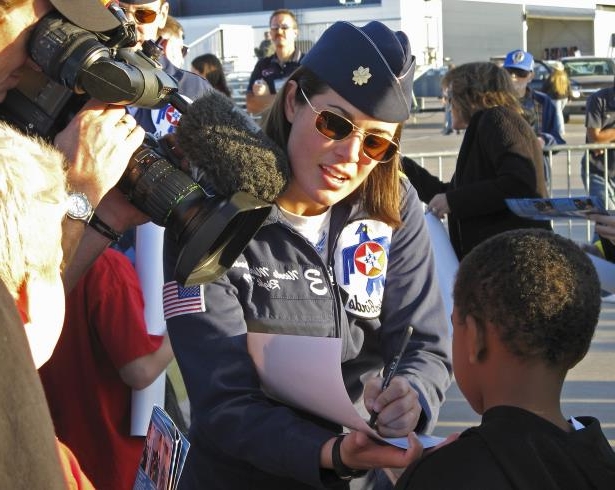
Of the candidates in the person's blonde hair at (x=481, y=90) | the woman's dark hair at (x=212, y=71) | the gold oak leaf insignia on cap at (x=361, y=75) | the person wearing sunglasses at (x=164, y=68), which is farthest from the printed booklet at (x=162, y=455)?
the woman's dark hair at (x=212, y=71)

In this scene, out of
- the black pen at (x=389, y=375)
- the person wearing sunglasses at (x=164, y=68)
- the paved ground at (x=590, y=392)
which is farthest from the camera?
the paved ground at (x=590, y=392)

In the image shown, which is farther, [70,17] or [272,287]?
[272,287]

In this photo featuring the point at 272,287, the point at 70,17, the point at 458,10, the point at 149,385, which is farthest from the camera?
the point at 458,10

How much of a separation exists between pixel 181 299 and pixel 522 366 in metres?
0.77

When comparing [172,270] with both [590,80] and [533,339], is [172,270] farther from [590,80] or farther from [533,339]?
[590,80]

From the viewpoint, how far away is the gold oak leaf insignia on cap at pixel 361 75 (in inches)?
92.0

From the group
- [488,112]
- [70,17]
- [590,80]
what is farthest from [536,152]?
[590,80]

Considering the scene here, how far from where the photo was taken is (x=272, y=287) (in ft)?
7.50

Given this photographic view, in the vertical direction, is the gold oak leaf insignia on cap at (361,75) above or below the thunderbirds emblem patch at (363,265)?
above

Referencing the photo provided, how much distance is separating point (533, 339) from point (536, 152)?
3691 mm

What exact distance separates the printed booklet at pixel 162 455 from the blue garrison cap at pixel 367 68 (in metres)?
0.91

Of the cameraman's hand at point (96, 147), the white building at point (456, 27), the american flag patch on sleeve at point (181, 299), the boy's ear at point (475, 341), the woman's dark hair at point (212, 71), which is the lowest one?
the white building at point (456, 27)

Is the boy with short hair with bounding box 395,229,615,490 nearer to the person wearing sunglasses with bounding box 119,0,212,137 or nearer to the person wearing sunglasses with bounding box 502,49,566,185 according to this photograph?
the person wearing sunglasses with bounding box 119,0,212,137

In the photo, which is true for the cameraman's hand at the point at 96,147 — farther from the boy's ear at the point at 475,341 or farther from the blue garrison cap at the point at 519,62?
the blue garrison cap at the point at 519,62
